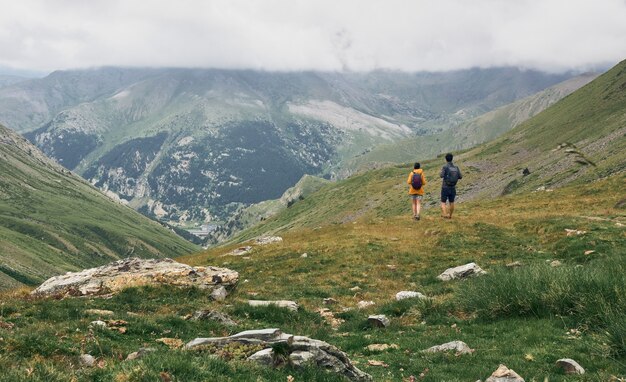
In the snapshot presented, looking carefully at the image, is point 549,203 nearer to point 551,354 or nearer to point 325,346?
point 551,354

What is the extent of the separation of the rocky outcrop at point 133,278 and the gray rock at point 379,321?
10.5 m

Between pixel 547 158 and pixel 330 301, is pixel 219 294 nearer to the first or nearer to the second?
pixel 330 301

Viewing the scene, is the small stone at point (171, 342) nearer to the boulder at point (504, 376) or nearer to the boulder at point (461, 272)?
the boulder at point (504, 376)

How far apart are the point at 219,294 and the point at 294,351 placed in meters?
14.4

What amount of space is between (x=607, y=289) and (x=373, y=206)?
13423 centimetres

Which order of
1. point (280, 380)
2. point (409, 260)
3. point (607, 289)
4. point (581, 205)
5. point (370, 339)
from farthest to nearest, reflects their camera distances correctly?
point (581, 205) → point (409, 260) → point (370, 339) → point (607, 289) → point (280, 380)

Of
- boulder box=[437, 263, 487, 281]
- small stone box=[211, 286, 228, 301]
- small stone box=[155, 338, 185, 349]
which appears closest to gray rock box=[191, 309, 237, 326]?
small stone box=[155, 338, 185, 349]

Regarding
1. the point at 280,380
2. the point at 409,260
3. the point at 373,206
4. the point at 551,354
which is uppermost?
the point at 280,380

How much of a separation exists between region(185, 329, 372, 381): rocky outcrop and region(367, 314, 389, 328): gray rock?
306 inches

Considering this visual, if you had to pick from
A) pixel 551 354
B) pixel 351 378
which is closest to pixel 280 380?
pixel 351 378

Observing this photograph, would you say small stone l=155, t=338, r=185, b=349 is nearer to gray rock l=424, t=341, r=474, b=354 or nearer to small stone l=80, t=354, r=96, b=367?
small stone l=80, t=354, r=96, b=367

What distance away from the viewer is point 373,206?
5837 inches

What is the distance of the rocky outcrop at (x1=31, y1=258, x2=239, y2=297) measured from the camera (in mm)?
24266

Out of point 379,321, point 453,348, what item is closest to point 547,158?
point 379,321
